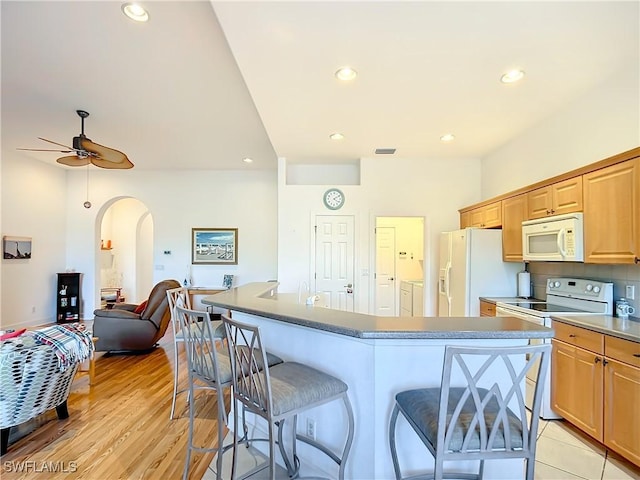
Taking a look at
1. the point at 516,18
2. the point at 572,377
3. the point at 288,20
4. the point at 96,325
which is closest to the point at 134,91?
the point at 288,20

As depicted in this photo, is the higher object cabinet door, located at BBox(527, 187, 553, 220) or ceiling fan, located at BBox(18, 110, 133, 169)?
ceiling fan, located at BBox(18, 110, 133, 169)

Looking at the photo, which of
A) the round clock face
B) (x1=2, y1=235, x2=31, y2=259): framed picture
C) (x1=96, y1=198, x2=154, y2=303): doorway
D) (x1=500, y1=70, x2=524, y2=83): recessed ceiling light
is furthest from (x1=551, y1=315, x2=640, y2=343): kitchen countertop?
(x1=96, y1=198, x2=154, y2=303): doorway

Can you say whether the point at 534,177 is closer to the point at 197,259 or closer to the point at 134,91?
the point at 134,91

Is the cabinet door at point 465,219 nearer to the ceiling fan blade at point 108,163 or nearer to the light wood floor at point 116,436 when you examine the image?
the light wood floor at point 116,436

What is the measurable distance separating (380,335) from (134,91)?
3.51 meters

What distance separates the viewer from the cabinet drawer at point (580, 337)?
7.62 ft

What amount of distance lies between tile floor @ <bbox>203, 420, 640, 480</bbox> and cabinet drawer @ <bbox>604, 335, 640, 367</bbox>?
71cm

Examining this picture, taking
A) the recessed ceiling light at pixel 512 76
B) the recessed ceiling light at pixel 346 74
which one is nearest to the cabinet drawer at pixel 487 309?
the recessed ceiling light at pixel 512 76

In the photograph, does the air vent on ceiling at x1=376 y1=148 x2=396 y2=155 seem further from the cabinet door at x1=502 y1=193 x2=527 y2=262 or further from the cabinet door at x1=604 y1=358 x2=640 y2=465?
the cabinet door at x1=604 y1=358 x2=640 y2=465

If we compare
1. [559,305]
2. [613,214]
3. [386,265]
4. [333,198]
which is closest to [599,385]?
[559,305]

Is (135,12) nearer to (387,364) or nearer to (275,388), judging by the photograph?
(275,388)

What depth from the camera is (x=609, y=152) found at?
2.82 metres

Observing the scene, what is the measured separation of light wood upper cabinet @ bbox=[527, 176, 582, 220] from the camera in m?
2.83

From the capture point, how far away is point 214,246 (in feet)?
22.7
